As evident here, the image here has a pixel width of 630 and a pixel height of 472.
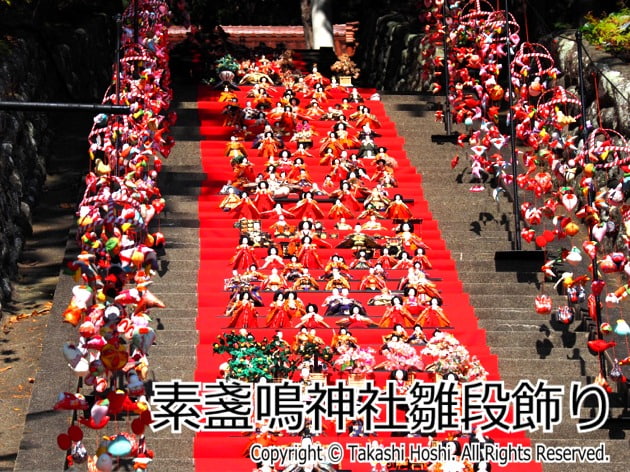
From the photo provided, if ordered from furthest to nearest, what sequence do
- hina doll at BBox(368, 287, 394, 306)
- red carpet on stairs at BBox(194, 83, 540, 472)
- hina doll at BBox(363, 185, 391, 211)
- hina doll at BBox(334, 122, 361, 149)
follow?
hina doll at BBox(334, 122, 361, 149) < hina doll at BBox(363, 185, 391, 211) < hina doll at BBox(368, 287, 394, 306) < red carpet on stairs at BBox(194, 83, 540, 472)

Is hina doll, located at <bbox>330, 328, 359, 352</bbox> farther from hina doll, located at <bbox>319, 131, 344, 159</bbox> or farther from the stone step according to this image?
hina doll, located at <bbox>319, 131, 344, 159</bbox>

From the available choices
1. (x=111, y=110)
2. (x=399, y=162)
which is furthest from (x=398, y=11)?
(x=111, y=110)

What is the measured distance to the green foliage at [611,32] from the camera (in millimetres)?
23281

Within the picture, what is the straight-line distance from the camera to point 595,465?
54.4 ft

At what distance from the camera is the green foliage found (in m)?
23.3

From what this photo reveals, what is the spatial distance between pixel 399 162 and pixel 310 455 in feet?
29.3

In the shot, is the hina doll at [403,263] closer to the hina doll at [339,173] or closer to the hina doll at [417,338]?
the hina doll at [417,338]

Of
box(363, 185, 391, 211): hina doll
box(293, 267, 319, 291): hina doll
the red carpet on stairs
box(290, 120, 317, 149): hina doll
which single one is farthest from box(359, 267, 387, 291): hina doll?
box(290, 120, 317, 149): hina doll

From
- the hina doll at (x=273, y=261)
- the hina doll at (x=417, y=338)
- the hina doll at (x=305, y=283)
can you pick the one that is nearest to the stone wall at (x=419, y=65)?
the hina doll at (x=417, y=338)

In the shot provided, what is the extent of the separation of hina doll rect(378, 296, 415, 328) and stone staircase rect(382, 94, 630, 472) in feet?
3.29

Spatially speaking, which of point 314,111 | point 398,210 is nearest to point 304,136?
point 314,111

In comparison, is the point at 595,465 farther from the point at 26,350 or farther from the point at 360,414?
the point at 26,350

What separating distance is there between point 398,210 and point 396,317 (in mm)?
3128

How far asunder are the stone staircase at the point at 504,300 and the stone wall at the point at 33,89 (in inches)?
240
